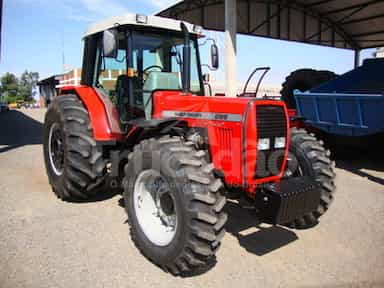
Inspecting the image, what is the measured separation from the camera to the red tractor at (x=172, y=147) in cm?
283

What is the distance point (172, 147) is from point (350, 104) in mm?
4815

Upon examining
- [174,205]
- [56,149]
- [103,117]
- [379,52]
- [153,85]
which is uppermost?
[379,52]

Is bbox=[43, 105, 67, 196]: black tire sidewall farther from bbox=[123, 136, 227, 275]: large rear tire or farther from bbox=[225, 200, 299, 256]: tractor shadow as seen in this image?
bbox=[225, 200, 299, 256]: tractor shadow

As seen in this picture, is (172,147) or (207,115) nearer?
(172,147)

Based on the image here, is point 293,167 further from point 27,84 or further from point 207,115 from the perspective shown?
point 27,84

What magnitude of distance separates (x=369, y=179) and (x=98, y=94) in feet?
15.7

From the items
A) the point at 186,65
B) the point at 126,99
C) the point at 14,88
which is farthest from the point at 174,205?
the point at 14,88

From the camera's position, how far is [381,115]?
6105 millimetres

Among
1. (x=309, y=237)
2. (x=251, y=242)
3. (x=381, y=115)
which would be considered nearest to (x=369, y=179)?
(x=381, y=115)

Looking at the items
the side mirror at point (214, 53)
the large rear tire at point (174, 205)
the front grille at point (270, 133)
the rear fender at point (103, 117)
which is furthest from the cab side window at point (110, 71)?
the front grille at point (270, 133)

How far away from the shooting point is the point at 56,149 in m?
4.93

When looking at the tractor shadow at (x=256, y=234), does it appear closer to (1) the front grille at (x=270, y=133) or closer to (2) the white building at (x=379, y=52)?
(1) the front grille at (x=270, y=133)

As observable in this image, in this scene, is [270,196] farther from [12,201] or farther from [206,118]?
[12,201]

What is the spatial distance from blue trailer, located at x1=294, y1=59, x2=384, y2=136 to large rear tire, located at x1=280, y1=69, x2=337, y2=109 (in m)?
0.53
